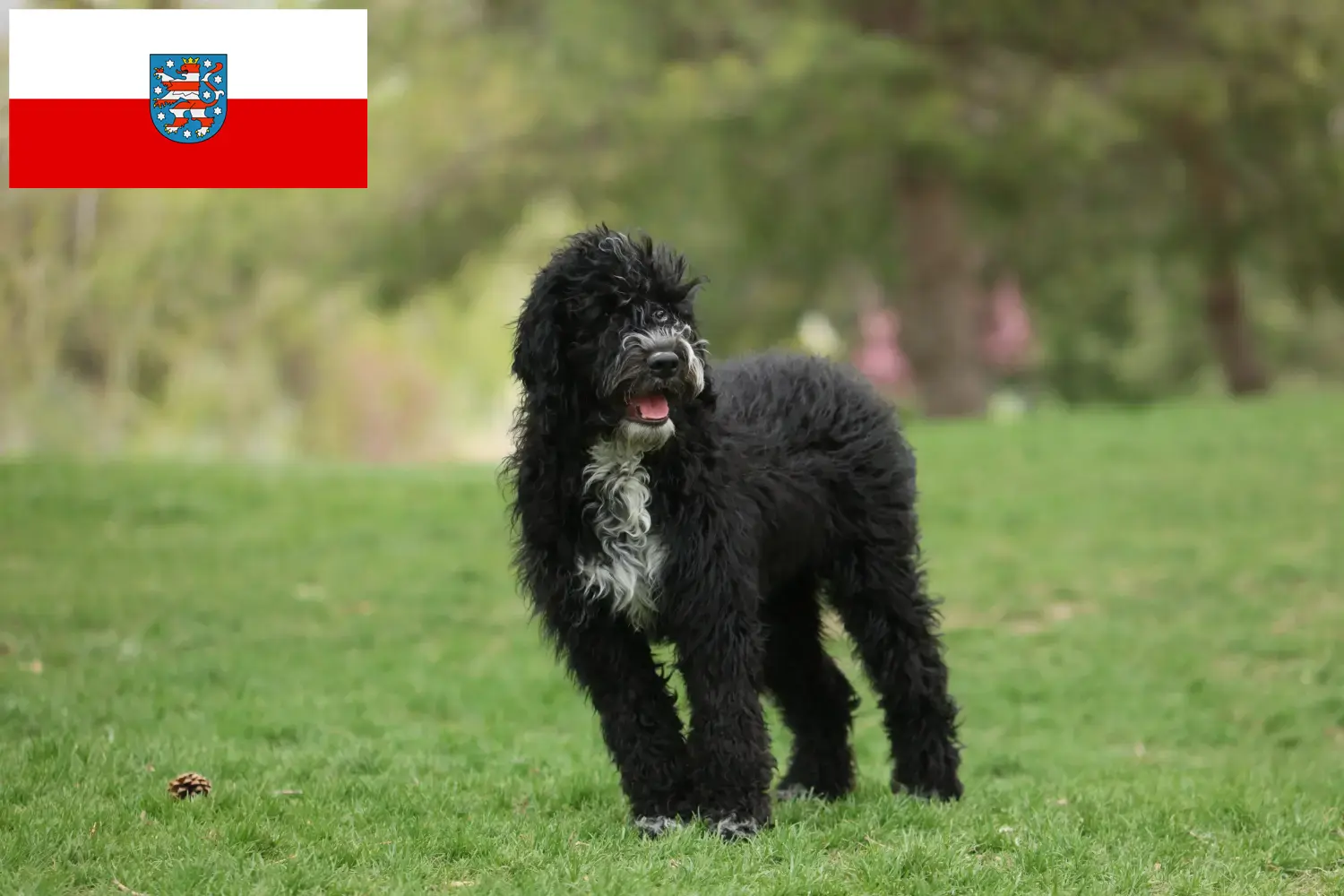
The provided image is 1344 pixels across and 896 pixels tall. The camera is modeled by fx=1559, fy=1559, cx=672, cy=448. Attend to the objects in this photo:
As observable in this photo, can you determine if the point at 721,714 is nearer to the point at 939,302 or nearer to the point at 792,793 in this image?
the point at 792,793

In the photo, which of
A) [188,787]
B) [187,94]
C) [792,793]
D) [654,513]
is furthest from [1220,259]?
[188,787]

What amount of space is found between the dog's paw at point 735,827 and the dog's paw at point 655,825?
156mm

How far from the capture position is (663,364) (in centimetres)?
547

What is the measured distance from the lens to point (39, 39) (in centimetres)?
1005

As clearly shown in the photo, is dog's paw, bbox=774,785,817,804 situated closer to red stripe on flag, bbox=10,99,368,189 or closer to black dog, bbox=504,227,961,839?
black dog, bbox=504,227,961,839

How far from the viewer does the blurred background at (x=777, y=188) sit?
18.8 metres

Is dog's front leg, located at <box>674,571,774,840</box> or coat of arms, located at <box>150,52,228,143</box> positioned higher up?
coat of arms, located at <box>150,52,228,143</box>

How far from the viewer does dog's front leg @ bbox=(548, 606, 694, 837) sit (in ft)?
A: 19.4

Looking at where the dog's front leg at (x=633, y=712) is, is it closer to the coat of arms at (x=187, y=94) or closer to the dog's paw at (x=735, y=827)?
the dog's paw at (x=735, y=827)

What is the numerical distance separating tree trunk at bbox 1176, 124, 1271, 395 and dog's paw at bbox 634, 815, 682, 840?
17.3 m

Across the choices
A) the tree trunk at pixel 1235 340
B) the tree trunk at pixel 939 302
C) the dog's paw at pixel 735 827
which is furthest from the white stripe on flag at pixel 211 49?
the tree trunk at pixel 1235 340

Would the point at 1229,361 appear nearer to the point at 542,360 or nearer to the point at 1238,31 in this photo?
the point at 1238,31

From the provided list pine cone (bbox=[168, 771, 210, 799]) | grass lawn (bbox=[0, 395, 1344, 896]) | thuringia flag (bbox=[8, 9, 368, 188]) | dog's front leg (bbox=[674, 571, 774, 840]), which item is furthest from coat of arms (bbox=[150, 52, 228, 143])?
dog's front leg (bbox=[674, 571, 774, 840])

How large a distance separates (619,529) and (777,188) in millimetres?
16200
